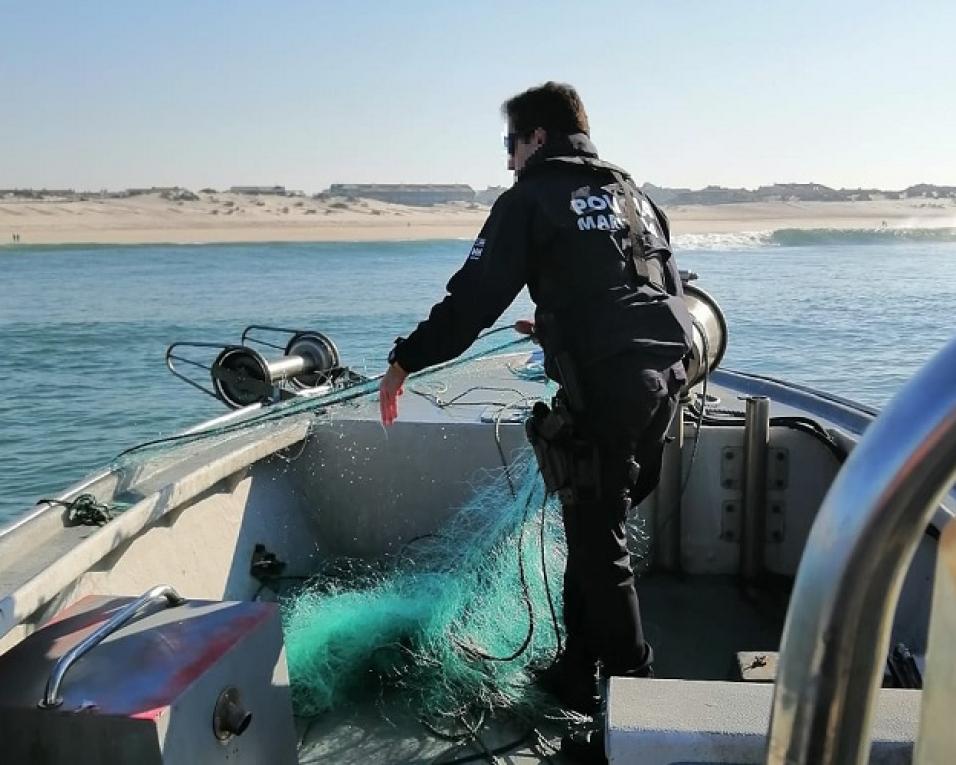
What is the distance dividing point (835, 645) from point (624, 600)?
6.08 feet

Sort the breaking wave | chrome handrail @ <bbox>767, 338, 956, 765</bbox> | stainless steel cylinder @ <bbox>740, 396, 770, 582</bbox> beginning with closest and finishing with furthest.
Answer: chrome handrail @ <bbox>767, 338, 956, 765</bbox> < stainless steel cylinder @ <bbox>740, 396, 770, 582</bbox> < the breaking wave

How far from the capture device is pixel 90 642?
1745 mm

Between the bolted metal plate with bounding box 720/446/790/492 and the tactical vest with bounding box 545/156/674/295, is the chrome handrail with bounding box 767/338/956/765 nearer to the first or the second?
the tactical vest with bounding box 545/156/674/295

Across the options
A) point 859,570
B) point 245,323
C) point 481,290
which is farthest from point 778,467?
point 245,323

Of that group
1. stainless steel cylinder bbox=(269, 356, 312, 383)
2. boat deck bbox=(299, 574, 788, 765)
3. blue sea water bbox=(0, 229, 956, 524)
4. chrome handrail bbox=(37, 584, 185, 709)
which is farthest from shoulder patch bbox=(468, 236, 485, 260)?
stainless steel cylinder bbox=(269, 356, 312, 383)

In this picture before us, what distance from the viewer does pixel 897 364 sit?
45.9 feet

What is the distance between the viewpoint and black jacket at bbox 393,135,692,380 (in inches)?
93.2

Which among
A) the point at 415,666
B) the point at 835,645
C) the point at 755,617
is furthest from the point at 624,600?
Result: the point at 835,645

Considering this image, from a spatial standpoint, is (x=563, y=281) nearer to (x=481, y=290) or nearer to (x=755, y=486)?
(x=481, y=290)

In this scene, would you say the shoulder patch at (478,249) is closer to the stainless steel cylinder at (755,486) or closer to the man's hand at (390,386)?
the man's hand at (390,386)

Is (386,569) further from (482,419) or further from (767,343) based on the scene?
(767,343)

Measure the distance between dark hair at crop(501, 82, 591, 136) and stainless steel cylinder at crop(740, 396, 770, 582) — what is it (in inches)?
54.9

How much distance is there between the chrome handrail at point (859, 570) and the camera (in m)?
0.67

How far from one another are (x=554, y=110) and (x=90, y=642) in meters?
1.79
